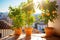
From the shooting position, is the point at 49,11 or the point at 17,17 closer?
the point at 49,11

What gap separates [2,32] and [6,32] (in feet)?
0.76

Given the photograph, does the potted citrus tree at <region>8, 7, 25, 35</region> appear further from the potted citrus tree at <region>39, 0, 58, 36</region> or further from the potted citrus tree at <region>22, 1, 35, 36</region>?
the potted citrus tree at <region>39, 0, 58, 36</region>

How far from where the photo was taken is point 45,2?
6477 mm

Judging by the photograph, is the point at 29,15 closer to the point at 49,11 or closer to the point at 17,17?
the point at 17,17

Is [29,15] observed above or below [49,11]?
below

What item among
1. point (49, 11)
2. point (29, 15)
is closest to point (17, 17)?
point (29, 15)

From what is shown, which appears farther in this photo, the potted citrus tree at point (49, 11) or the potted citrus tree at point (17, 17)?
the potted citrus tree at point (17, 17)

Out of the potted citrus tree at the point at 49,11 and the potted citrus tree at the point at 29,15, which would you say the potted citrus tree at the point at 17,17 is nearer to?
the potted citrus tree at the point at 29,15

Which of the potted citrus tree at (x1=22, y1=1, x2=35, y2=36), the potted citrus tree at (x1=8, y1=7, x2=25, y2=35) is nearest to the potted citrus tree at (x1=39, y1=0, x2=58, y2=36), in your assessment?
the potted citrus tree at (x1=22, y1=1, x2=35, y2=36)

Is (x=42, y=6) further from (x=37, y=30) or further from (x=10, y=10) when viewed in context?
(x=37, y=30)

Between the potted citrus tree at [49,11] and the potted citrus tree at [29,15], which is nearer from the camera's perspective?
the potted citrus tree at [49,11]

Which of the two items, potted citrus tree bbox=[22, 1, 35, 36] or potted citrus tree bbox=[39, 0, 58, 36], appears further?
potted citrus tree bbox=[22, 1, 35, 36]

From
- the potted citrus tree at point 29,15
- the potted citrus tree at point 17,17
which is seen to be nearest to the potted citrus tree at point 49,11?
the potted citrus tree at point 29,15

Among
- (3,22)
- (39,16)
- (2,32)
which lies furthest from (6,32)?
(39,16)
